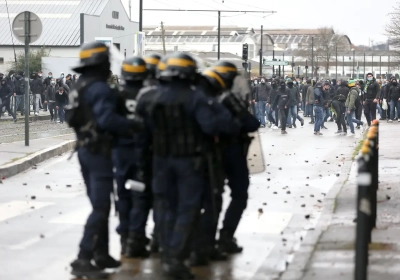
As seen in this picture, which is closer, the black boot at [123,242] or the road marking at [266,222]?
the black boot at [123,242]

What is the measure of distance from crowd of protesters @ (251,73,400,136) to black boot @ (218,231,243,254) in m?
18.1

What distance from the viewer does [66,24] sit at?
76.8 m

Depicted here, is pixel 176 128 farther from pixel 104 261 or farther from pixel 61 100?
pixel 61 100

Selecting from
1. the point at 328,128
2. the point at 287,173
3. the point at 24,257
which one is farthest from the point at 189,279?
the point at 328,128

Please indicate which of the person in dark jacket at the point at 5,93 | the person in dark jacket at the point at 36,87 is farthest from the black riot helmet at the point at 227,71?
Result: the person in dark jacket at the point at 36,87

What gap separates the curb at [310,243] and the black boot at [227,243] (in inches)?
23.3

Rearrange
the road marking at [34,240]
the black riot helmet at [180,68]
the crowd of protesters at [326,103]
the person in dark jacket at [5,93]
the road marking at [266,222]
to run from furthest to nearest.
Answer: the person in dark jacket at [5,93], the crowd of protesters at [326,103], the road marking at [266,222], the road marking at [34,240], the black riot helmet at [180,68]

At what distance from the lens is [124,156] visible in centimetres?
843

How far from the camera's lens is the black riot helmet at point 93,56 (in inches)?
293

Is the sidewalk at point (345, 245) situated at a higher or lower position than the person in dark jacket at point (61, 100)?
lower

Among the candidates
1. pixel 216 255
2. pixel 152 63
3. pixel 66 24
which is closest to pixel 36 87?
pixel 152 63

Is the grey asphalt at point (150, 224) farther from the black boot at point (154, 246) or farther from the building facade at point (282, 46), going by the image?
the building facade at point (282, 46)

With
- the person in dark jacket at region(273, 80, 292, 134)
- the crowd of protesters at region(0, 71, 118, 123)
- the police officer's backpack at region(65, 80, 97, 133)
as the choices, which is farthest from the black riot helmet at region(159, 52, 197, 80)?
the person in dark jacket at region(273, 80, 292, 134)

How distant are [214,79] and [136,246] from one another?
5.52ft
